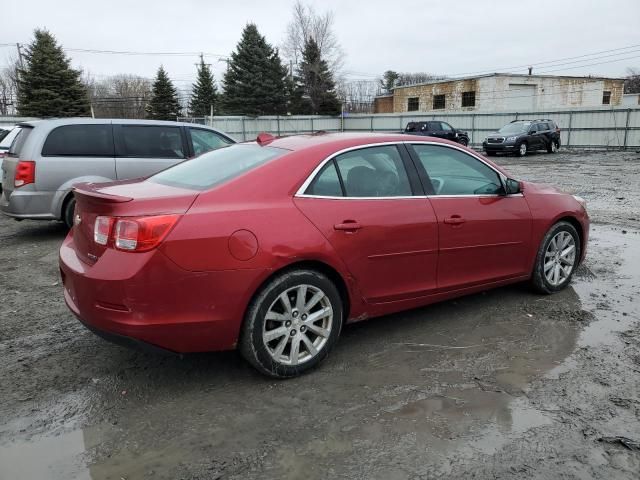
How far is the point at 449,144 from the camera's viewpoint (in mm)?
4406

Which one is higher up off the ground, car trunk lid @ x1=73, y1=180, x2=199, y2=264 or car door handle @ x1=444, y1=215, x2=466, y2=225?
car trunk lid @ x1=73, y1=180, x2=199, y2=264

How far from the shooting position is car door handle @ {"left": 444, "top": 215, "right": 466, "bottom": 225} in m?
4.02

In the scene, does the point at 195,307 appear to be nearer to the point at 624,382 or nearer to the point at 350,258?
the point at 350,258

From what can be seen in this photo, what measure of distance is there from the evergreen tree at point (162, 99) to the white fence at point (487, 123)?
50.0 feet

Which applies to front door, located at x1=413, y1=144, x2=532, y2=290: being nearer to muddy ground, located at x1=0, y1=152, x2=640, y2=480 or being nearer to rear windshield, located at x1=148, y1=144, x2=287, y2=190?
muddy ground, located at x1=0, y1=152, x2=640, y2=480

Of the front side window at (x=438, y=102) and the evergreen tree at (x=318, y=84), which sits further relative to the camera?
the evergreen tree at (x=318, y=84)

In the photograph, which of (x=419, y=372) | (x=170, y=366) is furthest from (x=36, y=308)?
(x=419, y=372)

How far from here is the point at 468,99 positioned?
42.4m

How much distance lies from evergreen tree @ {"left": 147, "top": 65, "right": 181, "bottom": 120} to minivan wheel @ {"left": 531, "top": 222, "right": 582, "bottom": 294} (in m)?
48.2

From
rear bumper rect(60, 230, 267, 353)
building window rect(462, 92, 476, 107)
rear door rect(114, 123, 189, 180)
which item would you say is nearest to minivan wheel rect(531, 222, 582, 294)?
rear bumper rect(60, 230, 267, 353)

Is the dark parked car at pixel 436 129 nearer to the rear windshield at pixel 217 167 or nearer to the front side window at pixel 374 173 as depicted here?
the front side window at pixel 374 173

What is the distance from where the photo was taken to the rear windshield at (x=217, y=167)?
3490mm

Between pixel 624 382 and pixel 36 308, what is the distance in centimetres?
477

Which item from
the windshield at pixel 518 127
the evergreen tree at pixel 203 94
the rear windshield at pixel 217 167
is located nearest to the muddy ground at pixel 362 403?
the rear windshield at pixel 217 167
